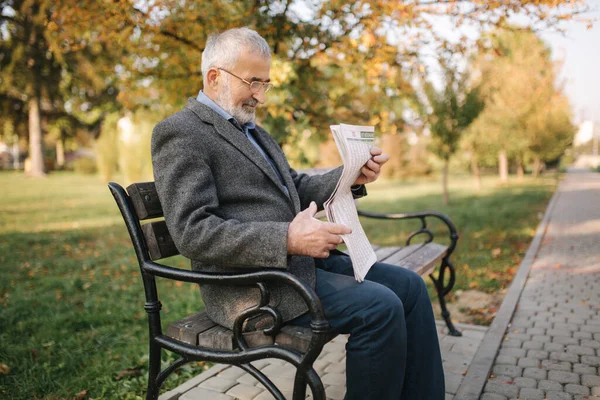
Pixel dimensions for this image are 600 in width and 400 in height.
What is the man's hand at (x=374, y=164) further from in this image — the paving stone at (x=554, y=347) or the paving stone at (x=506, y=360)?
the paving stone at (x=554, y=347)

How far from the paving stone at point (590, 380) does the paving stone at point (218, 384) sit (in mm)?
2078

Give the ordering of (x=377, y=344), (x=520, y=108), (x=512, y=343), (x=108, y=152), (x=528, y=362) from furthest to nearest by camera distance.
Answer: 1. (x=108, y=152)
2. (x=520, y=108)
3. (x=512, y=343)
4. (x=528, y=362)
5. (x=377, y=344)

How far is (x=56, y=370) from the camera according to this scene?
307cm

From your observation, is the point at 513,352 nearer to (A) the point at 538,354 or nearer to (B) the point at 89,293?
(A) the point at 538,354

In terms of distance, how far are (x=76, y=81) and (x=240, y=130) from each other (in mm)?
27332

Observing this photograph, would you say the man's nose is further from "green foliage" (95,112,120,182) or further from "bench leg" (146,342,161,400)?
"green foliage" (95,112,120,182)

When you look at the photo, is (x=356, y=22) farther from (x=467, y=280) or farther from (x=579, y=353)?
(x=579, y=353)

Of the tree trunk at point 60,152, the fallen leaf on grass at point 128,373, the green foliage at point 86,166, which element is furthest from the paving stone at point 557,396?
the tree trunk at point 60,152

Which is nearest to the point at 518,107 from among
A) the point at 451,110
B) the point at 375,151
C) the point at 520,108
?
the point at 520,108

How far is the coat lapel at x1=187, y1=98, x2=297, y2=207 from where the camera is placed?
2021 millimetres

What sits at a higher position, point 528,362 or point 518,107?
point 518,107

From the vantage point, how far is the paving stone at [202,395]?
2.71 metres

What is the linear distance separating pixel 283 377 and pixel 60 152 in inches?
1999

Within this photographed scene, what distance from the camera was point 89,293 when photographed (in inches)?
193
